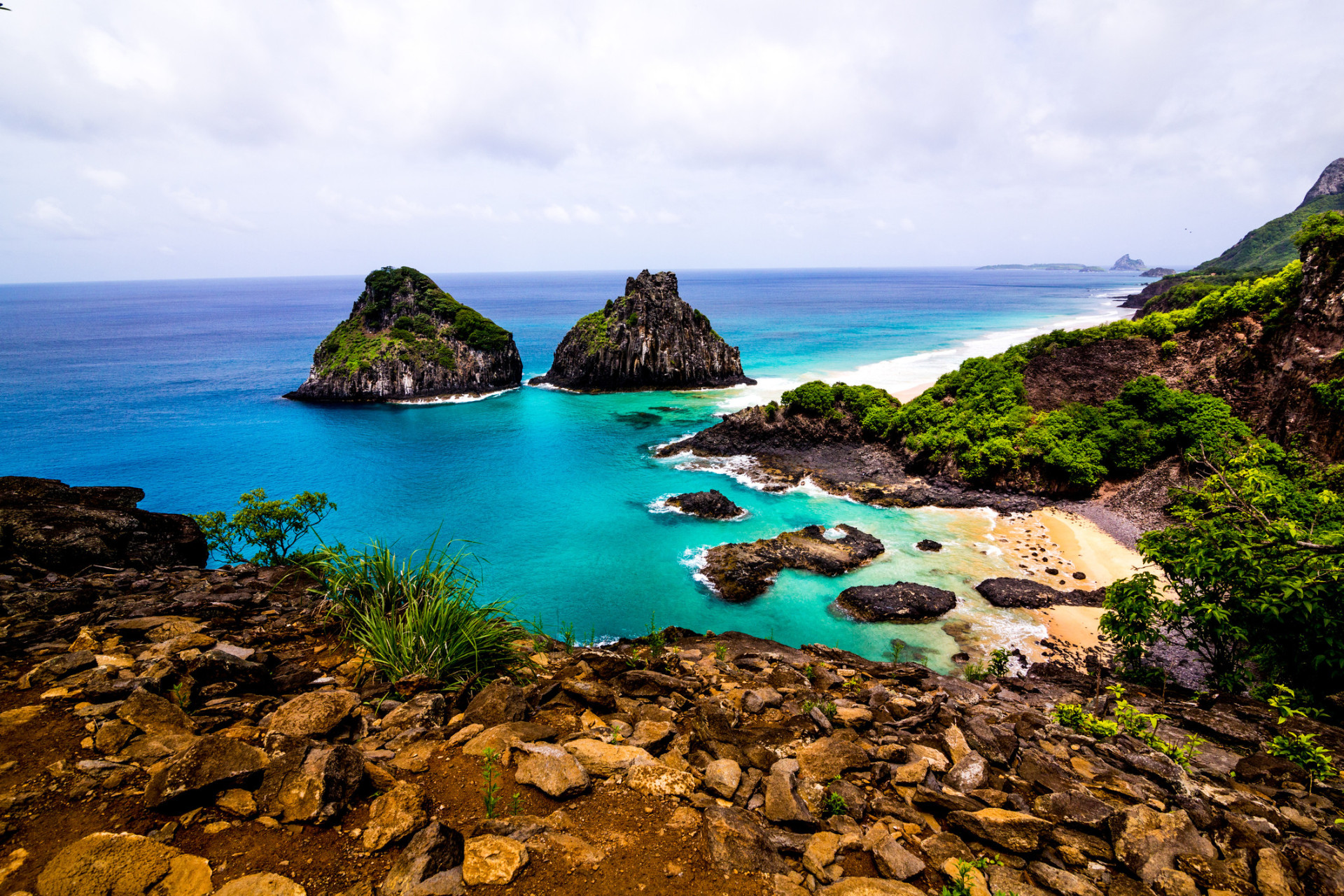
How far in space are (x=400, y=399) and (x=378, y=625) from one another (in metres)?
67.7

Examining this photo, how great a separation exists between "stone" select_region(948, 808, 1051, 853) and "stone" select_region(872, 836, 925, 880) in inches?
32.1

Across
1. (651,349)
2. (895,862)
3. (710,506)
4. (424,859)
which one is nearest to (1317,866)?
(895,862)

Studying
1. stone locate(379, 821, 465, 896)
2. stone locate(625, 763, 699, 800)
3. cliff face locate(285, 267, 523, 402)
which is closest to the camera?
stone locate(379, 821, 465, 896)

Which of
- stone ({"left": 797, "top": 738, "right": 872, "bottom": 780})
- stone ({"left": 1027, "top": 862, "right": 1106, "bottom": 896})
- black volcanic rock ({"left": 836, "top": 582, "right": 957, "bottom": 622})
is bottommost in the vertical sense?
black volcanic rock ({"left": 836, "top": 582, "right": 957, "bottom": 622})

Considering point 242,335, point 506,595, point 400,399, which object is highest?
point 242,335

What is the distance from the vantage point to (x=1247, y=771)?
756 centimetres

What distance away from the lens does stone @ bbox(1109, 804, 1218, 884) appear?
16.7 ft

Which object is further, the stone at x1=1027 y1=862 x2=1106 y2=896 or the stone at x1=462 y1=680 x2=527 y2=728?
the stone at x1=462 y1=680 x2=527 y2=728

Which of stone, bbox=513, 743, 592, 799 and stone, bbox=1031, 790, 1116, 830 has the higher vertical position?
stone, bbox=513, 743, 592, 799

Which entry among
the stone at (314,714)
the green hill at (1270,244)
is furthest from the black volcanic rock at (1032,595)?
the green hill at (1270,244)

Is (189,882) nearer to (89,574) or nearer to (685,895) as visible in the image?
(685,895)

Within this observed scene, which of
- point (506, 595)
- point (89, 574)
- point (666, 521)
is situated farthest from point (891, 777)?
point (666, 521)

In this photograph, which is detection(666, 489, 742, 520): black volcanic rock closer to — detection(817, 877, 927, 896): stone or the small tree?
the small tree

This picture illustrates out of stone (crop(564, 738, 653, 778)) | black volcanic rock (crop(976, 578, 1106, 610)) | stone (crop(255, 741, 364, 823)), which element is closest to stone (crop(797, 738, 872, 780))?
stone (crop(564, 738, 653, 778))
